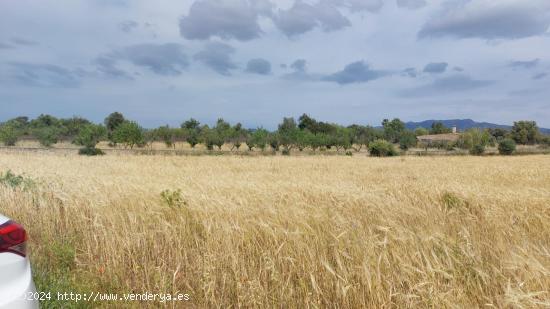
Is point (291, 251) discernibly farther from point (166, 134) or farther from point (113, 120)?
point (113, 120)

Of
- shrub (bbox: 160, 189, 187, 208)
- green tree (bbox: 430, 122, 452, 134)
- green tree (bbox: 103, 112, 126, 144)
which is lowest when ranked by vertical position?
shrub (bbox: 160, 189, 187, 208)

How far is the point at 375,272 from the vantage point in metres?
3.21

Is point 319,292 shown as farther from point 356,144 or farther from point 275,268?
point 356,144

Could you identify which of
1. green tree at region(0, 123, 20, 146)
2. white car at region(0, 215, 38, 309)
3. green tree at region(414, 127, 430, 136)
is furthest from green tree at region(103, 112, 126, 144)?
white car at region(0, 215, 38, 309)

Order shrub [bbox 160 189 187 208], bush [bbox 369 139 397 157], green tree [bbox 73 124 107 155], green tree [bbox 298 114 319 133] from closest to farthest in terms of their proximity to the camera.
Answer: shrub [bbox 160 189 187 208] < green tree [bbox 73 124 107 155] < bush [bbox 369 139 397 157] < green tree [bbox 298 114 319 133]

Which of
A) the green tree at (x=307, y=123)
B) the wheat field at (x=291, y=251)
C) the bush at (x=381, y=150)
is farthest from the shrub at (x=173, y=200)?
the green tree at (x=307, y=123)

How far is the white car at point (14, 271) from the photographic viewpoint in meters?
2.27

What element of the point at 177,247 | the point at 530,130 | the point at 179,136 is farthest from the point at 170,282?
the point at 530,130

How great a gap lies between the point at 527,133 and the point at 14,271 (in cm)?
13822

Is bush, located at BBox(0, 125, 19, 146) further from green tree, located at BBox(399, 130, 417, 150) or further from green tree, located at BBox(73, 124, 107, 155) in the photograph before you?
green tree, located at BBox(399, 130, 417, 150)

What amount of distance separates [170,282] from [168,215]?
5.45 feet

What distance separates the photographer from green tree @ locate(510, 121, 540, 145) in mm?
111562

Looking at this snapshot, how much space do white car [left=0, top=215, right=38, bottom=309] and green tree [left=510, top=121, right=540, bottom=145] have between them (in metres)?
135

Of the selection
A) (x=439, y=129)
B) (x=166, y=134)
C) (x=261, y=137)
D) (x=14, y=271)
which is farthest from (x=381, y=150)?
(x=439, y=129)
